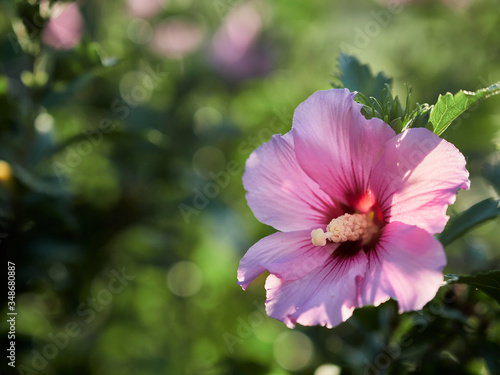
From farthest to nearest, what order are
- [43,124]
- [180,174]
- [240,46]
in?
1. [240,46]
2. [180,174]
3. [43,124]

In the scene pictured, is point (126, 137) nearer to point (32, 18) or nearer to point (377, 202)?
point (32, 18)

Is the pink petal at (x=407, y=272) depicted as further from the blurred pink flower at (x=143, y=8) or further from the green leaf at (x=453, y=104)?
the blurred pink flower at (x=143, y=8)

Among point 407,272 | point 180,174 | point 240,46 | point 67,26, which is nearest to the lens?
point 407,272

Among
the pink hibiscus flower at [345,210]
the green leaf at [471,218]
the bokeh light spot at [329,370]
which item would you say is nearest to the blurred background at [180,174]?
the bokeh light spot at [329,370]

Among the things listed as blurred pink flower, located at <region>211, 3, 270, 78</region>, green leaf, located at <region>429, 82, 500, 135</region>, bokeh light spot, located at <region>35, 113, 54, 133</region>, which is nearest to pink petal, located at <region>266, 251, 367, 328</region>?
green leaf, located at <region>429, 82, 500, 135</region>

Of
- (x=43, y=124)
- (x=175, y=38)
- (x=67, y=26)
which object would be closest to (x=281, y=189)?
(x=43, y=124)

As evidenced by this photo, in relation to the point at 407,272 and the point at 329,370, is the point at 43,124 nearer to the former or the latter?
the point at 329,370

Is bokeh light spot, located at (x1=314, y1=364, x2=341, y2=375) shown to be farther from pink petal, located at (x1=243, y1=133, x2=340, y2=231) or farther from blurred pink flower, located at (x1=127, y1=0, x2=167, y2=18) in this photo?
blurred pink flower, located at (x1=127, y1=0, x2=167, y2=18)

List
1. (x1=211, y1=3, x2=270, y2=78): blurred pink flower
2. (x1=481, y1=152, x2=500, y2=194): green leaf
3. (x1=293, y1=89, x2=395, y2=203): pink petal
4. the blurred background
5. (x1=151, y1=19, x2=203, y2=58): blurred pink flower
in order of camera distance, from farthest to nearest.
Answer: (x1=211, y1=3, x2=270, y2=78): blurred pink flower, (x1=151, y1=19, x2=203, y2=58): blurred pink flower, the blurred background, (x1=481, y1=152, x2=500, y2=194): green leaf, (x1=293, y1=89, x2=395, y2=203): pink petal
